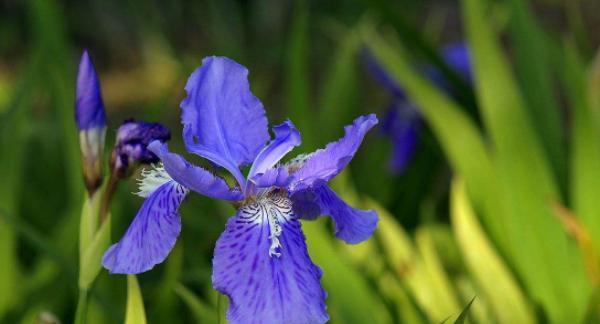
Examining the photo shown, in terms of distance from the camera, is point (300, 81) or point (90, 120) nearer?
point (90, 120)

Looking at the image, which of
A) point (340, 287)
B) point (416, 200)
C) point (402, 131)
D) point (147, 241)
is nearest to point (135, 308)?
point (147, 241)

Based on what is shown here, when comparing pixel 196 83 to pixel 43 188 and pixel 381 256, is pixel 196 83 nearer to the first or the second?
pixel 381 256

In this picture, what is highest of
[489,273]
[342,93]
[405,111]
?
[342,93]

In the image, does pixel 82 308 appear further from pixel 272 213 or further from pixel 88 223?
pixel 272 213

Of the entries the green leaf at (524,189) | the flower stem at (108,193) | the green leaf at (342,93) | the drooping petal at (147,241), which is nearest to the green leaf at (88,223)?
the flower stem at (108,193)

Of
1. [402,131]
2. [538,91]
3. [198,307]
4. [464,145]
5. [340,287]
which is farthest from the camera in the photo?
[402,131]

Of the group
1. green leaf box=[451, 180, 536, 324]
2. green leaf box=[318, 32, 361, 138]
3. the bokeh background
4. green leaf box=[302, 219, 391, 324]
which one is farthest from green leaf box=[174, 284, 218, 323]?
green leaf box=[318, 32, 361, 138]

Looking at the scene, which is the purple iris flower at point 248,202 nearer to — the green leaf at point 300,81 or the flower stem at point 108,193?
the flower stem at point 108,193
